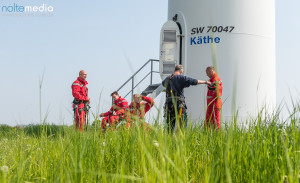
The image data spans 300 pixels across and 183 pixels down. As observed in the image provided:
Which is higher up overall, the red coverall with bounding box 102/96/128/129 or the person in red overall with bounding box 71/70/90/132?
the person in red overall with bounding box 71/70/90/132

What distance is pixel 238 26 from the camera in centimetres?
830

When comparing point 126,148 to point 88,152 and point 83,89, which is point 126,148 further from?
point 83,89

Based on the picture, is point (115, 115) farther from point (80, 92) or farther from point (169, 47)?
point (169, 47)

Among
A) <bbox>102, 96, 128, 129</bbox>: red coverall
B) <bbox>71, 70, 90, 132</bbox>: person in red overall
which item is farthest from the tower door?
<bbox>71, 70, 90, 132</bbox>: person in red overall

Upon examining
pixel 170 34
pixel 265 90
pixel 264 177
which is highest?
pixel 170 34

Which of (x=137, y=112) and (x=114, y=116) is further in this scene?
(x=114, y=116)

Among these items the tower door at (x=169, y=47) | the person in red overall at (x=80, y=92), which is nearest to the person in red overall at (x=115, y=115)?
the person in red overall at (x=80, y=92)

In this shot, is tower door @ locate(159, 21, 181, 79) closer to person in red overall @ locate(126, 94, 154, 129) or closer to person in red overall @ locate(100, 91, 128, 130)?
person in red overall @ locate(100, 91, 128, 130)

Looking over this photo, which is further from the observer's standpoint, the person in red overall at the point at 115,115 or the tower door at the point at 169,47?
the tower door at the point at 169,47

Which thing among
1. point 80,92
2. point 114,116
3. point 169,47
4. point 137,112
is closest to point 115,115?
point 137,112

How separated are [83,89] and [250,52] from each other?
4644 millimetres

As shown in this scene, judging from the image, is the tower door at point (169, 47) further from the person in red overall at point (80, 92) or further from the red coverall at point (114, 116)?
the person in red overall at point (80, 92)

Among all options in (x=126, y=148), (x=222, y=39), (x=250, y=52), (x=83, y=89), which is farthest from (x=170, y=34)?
(x=126, y=148)

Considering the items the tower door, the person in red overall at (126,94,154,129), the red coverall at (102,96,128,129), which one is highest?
the tower door
